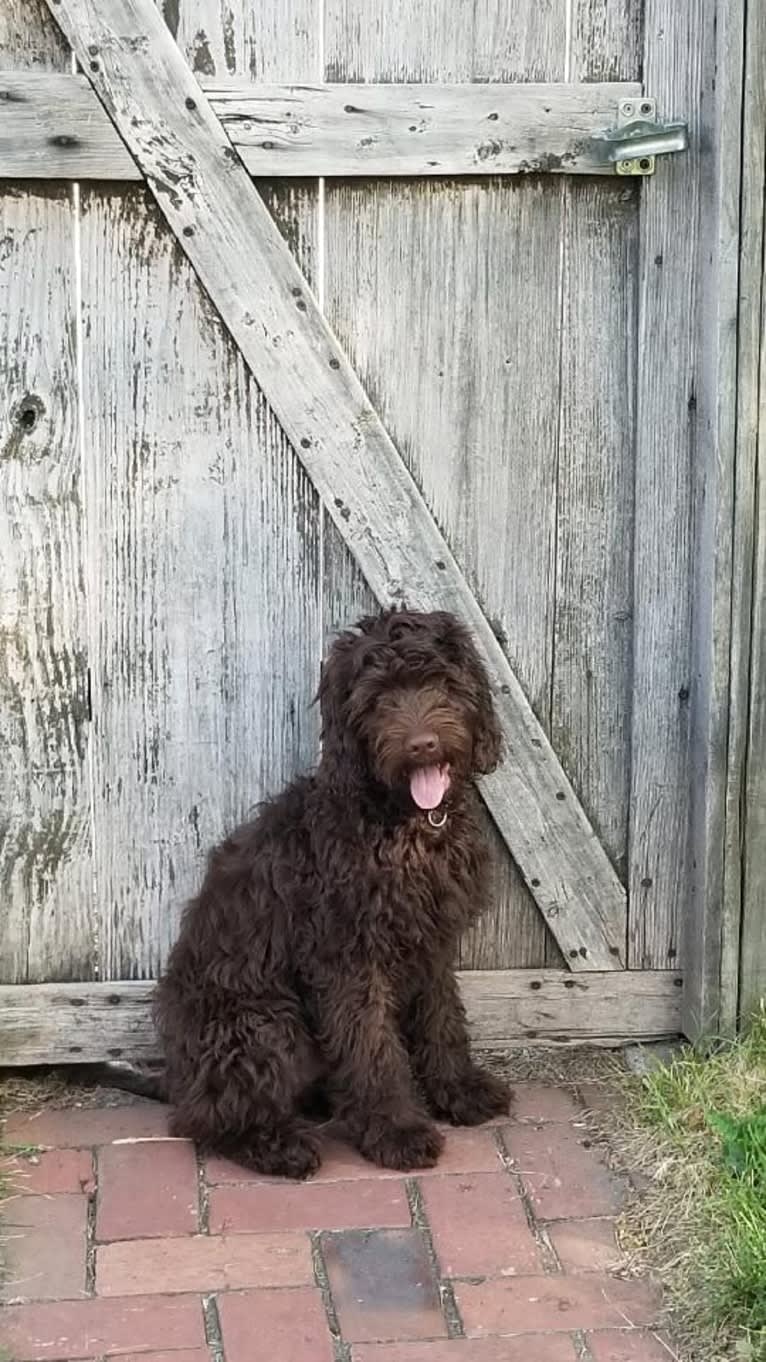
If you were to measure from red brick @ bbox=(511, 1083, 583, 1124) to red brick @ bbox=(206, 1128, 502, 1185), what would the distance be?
17cm

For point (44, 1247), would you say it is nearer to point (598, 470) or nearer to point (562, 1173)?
point (562, 1173)

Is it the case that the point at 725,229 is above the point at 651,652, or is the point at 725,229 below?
above

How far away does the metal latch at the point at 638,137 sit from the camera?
12.7ft

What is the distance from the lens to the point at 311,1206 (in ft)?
11.9

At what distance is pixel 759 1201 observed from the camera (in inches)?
134

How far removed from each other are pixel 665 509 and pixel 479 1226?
6.01 feet

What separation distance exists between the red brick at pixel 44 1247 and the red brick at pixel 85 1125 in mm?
276

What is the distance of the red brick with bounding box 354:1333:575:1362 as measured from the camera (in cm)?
309

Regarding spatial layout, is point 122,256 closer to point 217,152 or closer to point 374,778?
point 217,152

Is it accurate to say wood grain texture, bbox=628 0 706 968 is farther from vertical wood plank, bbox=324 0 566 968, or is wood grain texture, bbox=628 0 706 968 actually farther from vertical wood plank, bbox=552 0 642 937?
vertical wood plank, bbox=324 0 566 968

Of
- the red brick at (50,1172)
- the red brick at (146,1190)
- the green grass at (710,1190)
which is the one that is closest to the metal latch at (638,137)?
the green grass at (710,1190)

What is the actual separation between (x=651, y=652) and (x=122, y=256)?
1.69m

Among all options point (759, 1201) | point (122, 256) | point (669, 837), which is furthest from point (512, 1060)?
point (122, 256)

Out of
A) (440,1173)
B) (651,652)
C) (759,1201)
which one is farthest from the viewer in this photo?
(651,652)
